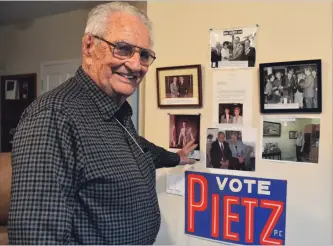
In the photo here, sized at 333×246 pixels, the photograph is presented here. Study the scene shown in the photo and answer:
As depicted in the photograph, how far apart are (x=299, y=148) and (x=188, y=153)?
0.50 m

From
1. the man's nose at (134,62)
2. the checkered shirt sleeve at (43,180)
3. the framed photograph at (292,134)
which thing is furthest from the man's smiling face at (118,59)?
the framed photograph at (292,134)

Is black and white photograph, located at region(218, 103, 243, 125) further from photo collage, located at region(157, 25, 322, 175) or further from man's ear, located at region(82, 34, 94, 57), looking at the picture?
man's ear, located at region(82, 34, 94, 57)

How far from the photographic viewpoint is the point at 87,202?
916mm

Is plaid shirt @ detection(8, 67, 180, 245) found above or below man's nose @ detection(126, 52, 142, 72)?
below

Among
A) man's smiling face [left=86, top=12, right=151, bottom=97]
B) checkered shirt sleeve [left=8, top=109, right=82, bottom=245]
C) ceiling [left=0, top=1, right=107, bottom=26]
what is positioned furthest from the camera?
ceiling [left=0, top=1, right=107, bottom=26]

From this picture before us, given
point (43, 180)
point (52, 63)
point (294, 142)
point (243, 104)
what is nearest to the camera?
point (43, 180)

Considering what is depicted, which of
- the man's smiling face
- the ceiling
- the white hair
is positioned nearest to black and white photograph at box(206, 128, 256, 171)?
the man's smiling face

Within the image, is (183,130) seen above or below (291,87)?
below

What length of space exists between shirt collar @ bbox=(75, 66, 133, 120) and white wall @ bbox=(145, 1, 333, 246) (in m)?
0.65

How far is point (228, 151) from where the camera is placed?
60.4 inches

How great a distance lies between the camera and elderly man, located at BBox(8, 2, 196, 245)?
0.84 metres

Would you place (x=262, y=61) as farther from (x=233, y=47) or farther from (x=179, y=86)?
(x=179, y=86)

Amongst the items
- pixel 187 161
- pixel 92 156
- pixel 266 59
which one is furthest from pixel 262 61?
pixel 92 156

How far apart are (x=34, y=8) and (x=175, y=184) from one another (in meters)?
2.92
